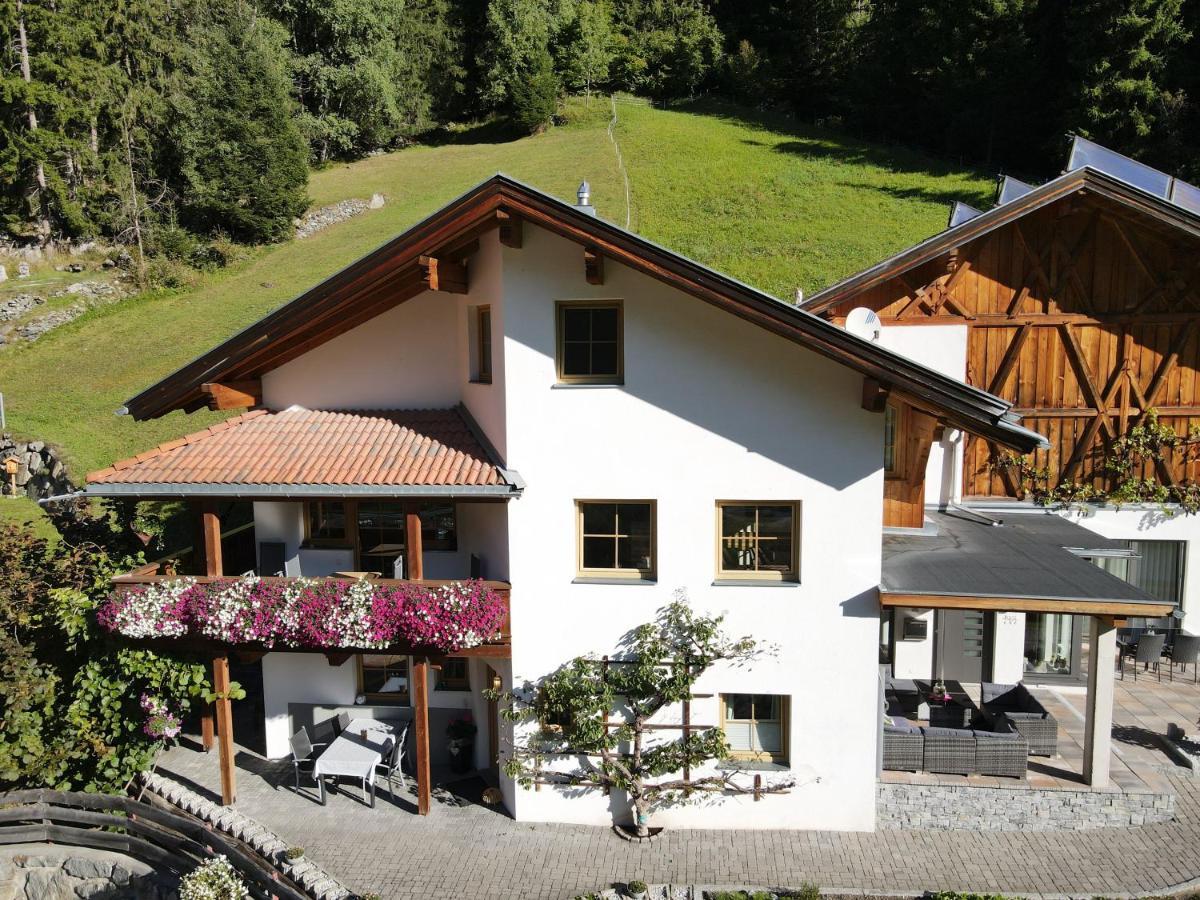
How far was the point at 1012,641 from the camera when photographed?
14.4 meters

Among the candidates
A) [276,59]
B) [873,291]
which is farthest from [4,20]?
[873,291]

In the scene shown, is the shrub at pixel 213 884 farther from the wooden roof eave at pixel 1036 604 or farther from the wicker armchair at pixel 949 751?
the wicker armchair at pixel 949 751

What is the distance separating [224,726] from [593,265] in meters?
8.53

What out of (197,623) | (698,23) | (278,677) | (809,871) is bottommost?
(809,871)

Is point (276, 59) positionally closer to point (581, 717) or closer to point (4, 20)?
point (4, 20)

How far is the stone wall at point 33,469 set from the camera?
2461cm

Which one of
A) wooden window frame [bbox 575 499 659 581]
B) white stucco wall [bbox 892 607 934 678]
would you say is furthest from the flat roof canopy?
wooden window frame [bbox 575 499 659 581]

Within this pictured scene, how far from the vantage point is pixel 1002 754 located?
11.3 m

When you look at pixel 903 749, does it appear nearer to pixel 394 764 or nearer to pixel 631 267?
pixel 394 764

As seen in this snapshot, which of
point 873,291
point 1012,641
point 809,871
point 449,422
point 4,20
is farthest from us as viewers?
point 4,20

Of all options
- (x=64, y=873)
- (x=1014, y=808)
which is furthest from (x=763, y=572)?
(x=64, y=873)

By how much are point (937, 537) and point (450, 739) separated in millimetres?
8535

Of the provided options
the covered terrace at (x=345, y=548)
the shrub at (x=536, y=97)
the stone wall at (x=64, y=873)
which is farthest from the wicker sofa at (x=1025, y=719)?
the shrub at (x=536, y=97)

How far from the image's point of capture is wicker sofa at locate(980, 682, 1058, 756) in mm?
11742
